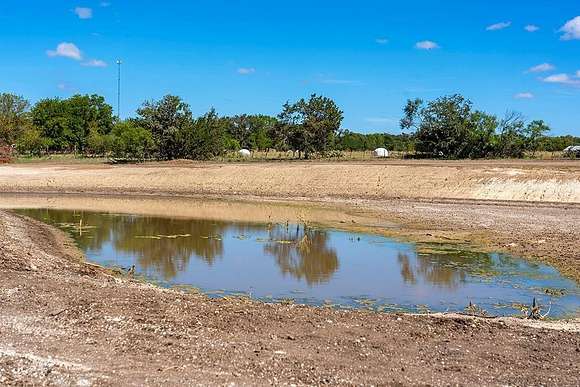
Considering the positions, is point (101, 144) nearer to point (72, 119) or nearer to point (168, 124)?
point (168, 124)

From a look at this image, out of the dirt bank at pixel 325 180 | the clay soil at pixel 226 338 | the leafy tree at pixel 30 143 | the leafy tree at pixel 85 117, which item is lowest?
the clay soil at pixel 226 338

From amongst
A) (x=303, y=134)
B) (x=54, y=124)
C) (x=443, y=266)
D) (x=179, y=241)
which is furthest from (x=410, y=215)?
(x=54, y=124)

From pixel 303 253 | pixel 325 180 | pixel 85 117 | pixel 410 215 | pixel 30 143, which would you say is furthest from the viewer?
pixel 85 117

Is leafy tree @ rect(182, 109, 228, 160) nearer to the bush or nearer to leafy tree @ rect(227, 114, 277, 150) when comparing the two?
the bush

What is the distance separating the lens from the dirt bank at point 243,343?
28.6 feet

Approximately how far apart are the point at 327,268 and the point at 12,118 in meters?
84.4

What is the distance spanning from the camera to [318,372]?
884 cm

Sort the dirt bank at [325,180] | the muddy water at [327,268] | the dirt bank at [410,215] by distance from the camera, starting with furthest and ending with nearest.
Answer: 1. the dirt bank at [325,180]
2. the dirt bank at [410,215]
3. the muddy water at [327,268]

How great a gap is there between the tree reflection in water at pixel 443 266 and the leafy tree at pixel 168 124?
51779mm

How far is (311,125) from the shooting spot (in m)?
73.9

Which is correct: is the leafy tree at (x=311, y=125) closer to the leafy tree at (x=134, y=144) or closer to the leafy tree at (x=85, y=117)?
the leafy tree at (x=134, y=144)

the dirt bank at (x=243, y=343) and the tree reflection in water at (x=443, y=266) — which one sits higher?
the dirt bank at (x=243, y=343)

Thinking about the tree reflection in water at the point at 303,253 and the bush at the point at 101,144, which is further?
the bush at the point at 101,144

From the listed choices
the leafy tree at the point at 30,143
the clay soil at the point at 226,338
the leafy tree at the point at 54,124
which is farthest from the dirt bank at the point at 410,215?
the leafy tree at the point at 54,124
